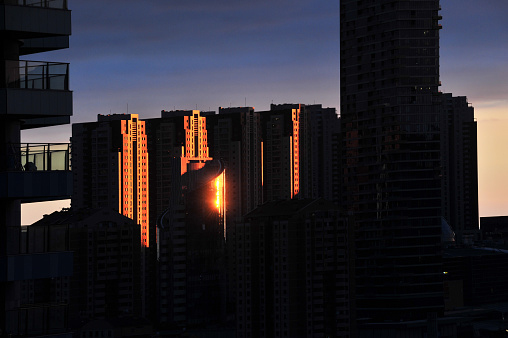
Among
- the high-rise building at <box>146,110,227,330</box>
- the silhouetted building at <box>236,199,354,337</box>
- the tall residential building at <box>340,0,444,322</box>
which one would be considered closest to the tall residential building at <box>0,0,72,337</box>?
the silhouetted building at <box>236,199,354,337</box>

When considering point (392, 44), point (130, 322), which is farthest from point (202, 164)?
point (130, 322)

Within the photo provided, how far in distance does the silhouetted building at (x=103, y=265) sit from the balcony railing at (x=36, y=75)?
130 m

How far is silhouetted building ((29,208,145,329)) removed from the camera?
510ft

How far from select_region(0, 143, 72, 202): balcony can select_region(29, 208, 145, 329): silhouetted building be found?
426ft

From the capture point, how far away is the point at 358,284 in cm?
17650

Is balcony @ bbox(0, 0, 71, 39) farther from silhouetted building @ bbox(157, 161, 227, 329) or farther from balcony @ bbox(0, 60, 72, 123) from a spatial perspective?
silhouetted building @ bbox(157, 161, 227, 329)

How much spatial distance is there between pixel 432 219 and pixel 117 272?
56943mm

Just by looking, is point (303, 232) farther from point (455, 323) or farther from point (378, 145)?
point (455, 323)

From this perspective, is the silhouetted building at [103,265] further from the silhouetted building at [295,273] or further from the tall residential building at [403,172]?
the tall residential building at [403,172]

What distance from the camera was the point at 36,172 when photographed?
78.9 ft

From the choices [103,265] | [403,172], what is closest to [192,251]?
[103,265]

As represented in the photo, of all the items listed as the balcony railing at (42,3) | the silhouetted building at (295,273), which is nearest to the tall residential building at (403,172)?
the silhouetted building at (295,273)

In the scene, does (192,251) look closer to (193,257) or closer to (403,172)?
(193,257)

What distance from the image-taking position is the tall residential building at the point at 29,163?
24.0 metres
